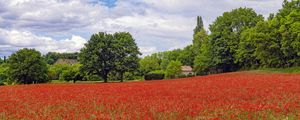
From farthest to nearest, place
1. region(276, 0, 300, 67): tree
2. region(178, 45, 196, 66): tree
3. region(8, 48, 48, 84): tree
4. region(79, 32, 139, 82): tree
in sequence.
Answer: region(178, 45, 196, 66): tree → region(8, 48, 48, 84): tree → region(79, 32, 139, 82): tree → region(276, 0, 300, 67): tree

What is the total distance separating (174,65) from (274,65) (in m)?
43.0

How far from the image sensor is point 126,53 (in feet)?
248

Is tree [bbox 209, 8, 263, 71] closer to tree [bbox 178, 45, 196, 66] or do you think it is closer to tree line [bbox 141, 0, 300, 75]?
tree line [bbox 141, 0, 300, 75]

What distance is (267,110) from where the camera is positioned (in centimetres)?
1288

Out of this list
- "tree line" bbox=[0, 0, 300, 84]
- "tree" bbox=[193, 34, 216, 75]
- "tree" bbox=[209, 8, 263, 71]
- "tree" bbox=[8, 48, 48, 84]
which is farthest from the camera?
"tree" bbox=[193, 34, 216, 75]

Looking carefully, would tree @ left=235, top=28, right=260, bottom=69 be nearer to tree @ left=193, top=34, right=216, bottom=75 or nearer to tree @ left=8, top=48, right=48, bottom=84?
tree @ left=193, top=34, right=216, bottom=75

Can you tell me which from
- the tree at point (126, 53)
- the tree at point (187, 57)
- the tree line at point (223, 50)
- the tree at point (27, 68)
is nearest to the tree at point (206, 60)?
the tree line at point (223, 50)

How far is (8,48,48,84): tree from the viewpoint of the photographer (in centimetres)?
7669

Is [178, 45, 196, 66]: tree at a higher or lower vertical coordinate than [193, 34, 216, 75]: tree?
higher

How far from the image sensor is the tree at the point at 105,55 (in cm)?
7306

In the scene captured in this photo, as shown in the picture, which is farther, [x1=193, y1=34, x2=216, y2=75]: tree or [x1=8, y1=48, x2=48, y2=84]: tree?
[x1=193, y1=34, x2=216, y2=75]: tree

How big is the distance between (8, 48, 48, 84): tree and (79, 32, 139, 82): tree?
30.0 feet

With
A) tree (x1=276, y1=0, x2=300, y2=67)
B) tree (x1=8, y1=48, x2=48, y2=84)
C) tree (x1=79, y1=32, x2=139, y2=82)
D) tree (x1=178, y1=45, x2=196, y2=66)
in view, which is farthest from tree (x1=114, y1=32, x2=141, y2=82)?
tree (x1=178, y1=45, x2=196, y2=66)

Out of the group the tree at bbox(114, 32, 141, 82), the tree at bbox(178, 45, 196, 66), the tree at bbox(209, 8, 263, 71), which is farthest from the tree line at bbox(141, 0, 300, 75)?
the tree at bbox(178, 45, 196, 66)
